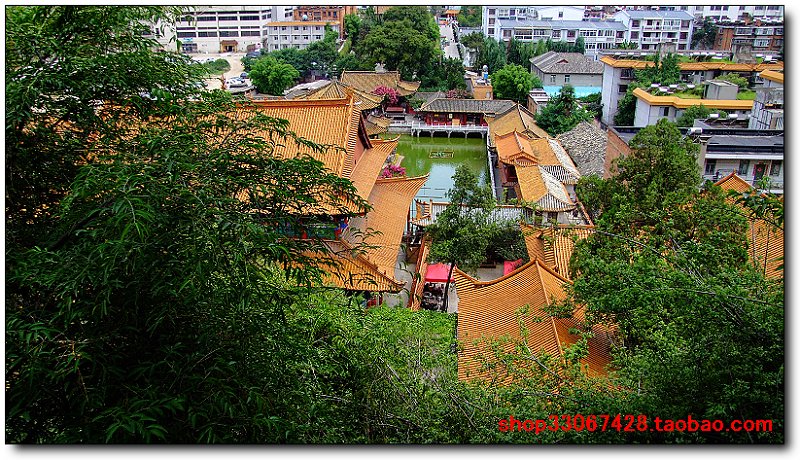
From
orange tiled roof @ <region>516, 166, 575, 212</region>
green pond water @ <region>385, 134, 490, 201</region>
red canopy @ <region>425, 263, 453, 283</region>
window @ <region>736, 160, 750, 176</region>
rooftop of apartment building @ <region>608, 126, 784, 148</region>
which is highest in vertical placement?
rooftop of apartment building @ <region>608, 126, 784, 148</region>

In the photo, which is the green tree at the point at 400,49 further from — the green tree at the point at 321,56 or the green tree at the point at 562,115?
the green tree at the point at 562,115

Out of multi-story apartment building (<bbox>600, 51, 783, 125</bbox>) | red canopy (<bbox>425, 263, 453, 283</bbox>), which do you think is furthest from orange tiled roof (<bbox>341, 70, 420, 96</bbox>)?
red canopy (<bbox>425, 263, 453, 283</bbox>)

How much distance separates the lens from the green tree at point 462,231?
37.6ft

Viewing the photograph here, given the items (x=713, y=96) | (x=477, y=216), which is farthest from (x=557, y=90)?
(x=477, y=216)

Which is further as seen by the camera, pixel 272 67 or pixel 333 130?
pixel 272 67

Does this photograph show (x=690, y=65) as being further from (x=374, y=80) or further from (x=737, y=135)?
(x=374, y=80)

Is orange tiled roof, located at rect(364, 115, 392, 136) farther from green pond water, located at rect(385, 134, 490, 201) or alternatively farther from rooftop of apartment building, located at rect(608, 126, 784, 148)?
rooftop of apartment building, located at rect(608, 126, 784, 148)

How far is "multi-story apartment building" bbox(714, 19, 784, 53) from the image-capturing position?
1184 inches

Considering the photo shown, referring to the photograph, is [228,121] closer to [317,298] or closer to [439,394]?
[317,298]

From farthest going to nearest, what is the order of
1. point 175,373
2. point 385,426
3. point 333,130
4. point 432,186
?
point 432,186 → point 333,130 → point 385,426 → point 175,373

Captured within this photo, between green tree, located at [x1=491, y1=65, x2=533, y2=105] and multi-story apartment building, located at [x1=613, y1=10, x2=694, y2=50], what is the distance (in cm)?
849

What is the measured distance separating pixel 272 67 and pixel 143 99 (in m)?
28.8

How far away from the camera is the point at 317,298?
5668mm

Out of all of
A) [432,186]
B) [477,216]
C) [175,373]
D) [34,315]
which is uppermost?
[34,315]
